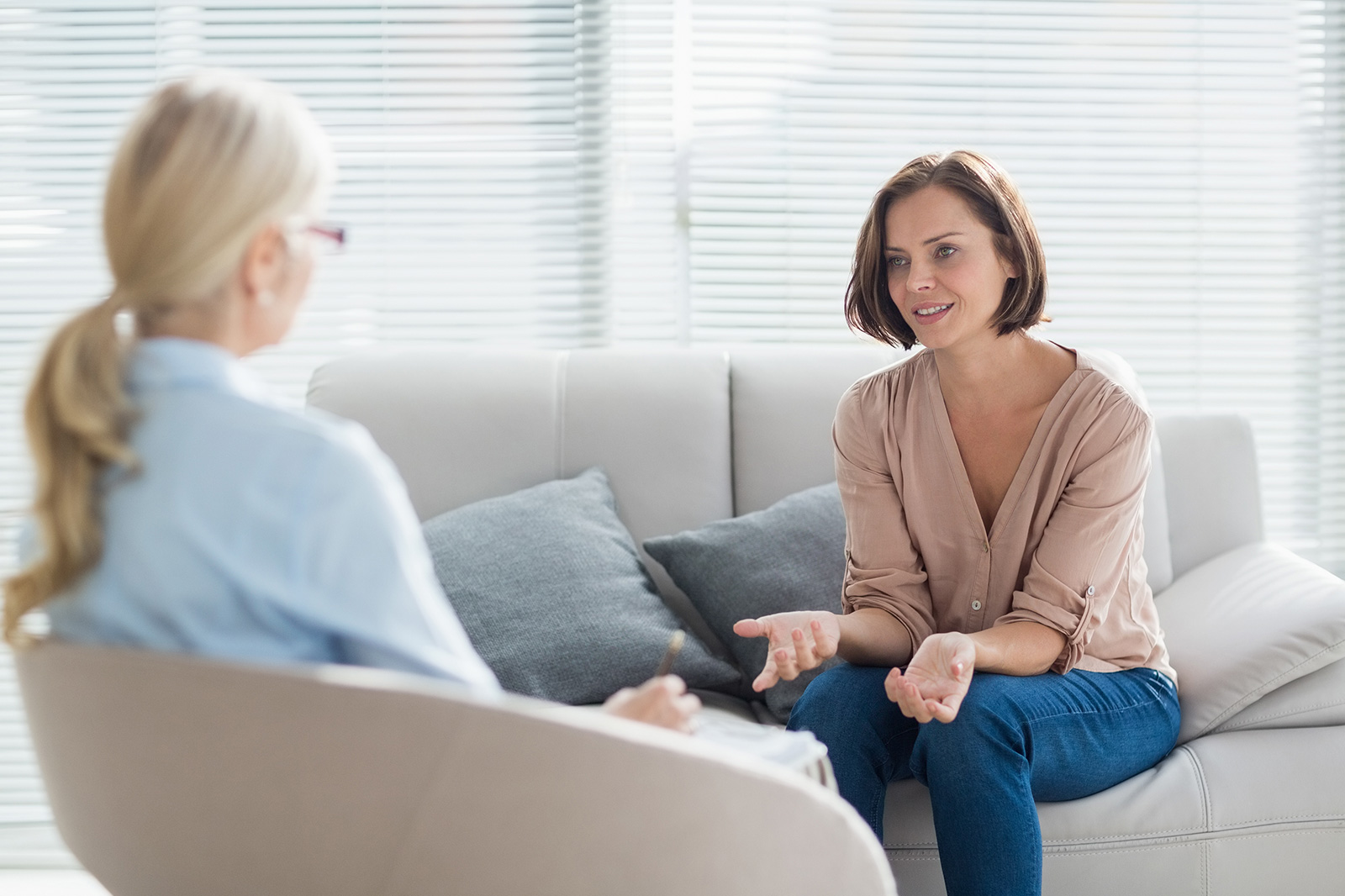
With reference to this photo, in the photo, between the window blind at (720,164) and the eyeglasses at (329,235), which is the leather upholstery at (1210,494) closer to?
the window blind at (720,164)

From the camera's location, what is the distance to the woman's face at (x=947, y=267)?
152cm

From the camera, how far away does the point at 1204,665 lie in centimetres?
160

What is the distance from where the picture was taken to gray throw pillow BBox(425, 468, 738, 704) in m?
1.69

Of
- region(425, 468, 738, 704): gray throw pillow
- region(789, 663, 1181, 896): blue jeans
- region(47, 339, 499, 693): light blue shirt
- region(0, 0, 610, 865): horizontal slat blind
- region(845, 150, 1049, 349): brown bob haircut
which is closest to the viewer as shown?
region(47, 339, 499, 693): light blue shirt

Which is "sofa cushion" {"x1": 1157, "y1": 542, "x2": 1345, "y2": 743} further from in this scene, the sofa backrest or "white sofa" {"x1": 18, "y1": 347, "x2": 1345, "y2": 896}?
the sofa backrest

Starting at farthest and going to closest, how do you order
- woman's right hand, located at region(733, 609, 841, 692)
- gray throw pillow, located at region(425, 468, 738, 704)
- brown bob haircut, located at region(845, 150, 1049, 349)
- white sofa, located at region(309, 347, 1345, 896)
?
white sofa, located at region(309, 347, 1345, 896) → gray throw pillow, located at region(425, 468, 738, 704) → brown bob haircut, located at region(845, 150, 1049, 349) → woman's right hand, located at region(733, 609, 841, 692)

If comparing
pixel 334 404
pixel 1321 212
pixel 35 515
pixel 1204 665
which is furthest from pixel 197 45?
pixel 1321 212

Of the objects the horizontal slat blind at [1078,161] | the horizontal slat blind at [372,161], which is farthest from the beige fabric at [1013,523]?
the horizontal slat blind at [372,161]

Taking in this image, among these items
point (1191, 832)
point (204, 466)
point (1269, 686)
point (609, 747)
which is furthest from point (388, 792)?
point (1269, 686)

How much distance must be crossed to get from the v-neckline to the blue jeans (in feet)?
0.76

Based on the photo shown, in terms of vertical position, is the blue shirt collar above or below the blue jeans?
above

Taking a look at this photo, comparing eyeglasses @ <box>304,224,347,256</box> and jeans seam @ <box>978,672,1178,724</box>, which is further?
jeans seam @ <box>978,672,1178,724</box>

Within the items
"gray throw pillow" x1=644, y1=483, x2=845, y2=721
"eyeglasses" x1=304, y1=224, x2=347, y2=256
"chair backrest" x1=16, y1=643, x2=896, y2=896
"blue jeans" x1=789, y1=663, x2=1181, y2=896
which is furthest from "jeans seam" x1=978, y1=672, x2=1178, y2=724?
"eyeglasses" x1=304, y1=224, x2=347, y2=256

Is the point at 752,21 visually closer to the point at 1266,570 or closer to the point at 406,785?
the point at 1266,570
